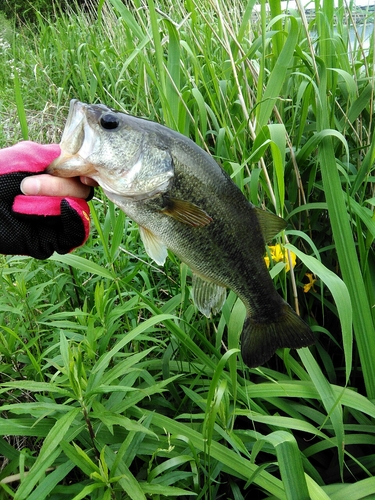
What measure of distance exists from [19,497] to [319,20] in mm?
1564

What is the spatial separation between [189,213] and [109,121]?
0.28m

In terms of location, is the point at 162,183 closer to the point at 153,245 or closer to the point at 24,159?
the point at 153,245

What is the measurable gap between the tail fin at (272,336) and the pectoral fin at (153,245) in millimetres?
308

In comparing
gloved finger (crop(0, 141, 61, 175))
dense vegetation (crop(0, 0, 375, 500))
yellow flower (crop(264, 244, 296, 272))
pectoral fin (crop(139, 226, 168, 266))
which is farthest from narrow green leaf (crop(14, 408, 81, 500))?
yellow flower (crop(264, 244, 296, 272))

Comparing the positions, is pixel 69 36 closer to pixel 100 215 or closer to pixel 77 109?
pixel 100 215

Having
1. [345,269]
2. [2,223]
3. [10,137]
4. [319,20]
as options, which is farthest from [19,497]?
[10,137]

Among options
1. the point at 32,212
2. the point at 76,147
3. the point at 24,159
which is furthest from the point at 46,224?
the point at 76,147

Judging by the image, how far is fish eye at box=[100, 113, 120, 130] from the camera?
109 centimetres

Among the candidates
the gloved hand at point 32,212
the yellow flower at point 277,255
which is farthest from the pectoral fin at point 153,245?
the yellow flower at point 277,255

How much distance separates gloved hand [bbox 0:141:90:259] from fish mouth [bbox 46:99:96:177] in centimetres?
19

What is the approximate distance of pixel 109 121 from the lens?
3.60 ft

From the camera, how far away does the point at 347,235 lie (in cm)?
137

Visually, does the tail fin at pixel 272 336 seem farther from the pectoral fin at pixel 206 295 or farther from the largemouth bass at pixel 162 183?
the largemouth bass at pixel 162 183

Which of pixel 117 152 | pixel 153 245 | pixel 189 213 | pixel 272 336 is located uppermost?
pixel 117 152
